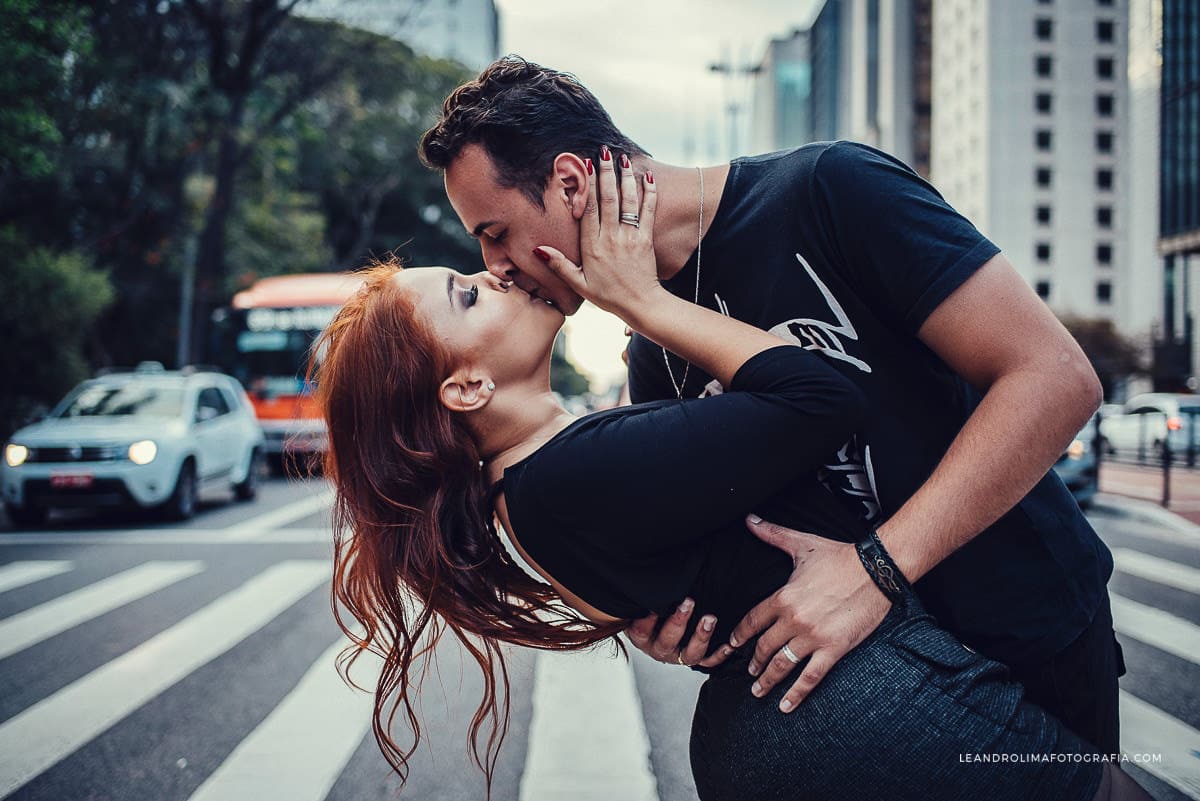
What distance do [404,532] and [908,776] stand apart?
38.5 inches

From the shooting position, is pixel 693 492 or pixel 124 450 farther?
pixel 124 450

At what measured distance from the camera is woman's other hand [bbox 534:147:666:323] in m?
1.63

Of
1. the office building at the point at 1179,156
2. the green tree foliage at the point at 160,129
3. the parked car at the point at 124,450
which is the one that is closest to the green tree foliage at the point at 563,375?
the office building at the point at 1179,156

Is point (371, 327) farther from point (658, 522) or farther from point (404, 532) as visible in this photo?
point (658, 522)

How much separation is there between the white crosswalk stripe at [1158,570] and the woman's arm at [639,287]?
20.5ft

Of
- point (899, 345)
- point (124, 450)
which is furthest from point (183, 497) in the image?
point (899, 345)

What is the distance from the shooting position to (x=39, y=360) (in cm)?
1463

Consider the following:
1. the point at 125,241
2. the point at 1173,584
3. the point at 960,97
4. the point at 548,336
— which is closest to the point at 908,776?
the point at 548,336

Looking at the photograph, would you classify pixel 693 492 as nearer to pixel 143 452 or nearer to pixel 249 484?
pixel 143 452

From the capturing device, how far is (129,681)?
4500mm

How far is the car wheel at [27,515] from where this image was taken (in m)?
9.78

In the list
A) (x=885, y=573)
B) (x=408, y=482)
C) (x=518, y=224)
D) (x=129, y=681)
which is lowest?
(x=129, y=681)

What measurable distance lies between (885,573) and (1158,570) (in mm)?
7113

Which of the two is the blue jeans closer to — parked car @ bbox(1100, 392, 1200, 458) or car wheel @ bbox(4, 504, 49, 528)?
car wheel @ bbox(4, 504, 49, 528)
